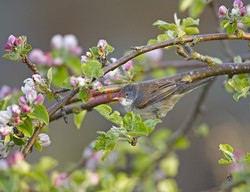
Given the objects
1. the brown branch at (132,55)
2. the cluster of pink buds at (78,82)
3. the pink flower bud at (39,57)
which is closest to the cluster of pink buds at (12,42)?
the brown branch at (132,55)

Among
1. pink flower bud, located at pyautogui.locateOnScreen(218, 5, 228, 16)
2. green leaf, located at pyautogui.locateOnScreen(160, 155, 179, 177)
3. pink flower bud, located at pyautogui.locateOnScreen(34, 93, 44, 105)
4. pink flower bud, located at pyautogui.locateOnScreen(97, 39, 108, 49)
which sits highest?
pink flower bud, located at pyautogui.locateOnScreen(97, 39, 108, 49)

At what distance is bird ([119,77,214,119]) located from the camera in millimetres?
1185

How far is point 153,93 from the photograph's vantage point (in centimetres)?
120

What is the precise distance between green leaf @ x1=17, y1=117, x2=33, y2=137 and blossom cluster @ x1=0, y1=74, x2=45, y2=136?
0.04 ft

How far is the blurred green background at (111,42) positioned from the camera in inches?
126

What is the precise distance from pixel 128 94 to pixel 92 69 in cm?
18

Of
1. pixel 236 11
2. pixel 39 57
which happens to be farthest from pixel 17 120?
pixel 39 57

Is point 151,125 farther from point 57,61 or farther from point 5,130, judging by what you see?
point 57,61

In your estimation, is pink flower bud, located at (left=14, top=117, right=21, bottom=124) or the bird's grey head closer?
pink flower bud, located at (left=14, top=117, right=21, bottom=124)

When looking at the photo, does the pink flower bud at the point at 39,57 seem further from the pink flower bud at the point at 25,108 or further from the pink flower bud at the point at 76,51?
the pink flower bud at the point at 25,108

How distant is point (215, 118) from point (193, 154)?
0.47 m

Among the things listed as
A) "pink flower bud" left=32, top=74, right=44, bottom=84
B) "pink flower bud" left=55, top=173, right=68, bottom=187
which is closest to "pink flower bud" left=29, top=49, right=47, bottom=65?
"pink flower bud" left=55, top=173, right=68, bottom=187

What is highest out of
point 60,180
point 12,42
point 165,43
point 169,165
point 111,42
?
point 111,42

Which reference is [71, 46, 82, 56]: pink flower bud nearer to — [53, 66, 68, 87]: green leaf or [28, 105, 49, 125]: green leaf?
[53, 66, 68, 87]: green leaf
